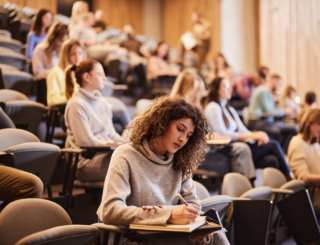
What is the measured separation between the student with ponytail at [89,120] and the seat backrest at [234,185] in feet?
2.28

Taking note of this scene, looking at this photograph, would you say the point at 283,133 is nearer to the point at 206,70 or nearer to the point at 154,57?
the point at 154,57

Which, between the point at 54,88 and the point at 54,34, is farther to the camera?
the point at 54,34

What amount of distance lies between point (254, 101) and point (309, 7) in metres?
3.72

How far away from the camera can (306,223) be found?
2.14 m

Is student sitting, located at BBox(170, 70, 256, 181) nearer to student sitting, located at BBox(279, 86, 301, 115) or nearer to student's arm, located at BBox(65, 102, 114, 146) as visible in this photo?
student's arm, located at BBox(65, 102, 114, 146)

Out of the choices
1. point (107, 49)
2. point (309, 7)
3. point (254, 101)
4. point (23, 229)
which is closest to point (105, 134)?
point (23, 229)

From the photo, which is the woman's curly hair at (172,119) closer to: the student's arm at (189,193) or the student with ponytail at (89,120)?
the student's arm at (189,193)

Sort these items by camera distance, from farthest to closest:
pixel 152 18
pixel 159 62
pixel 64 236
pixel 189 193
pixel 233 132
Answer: pixel 152 18 < pixel 159 62 < pixel 233 132 < pixel 189 193 < pixel 64 236

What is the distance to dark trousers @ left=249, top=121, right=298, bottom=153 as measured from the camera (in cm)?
426

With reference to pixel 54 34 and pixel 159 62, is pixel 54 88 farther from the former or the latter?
pixel 159 62

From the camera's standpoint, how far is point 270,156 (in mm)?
2959

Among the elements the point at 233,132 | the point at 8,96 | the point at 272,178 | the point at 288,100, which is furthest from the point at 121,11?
the point at 272,178

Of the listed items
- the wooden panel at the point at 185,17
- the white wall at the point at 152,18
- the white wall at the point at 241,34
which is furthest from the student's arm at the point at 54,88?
the white wall at the point at 152,18

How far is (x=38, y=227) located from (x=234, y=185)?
1289 mm
